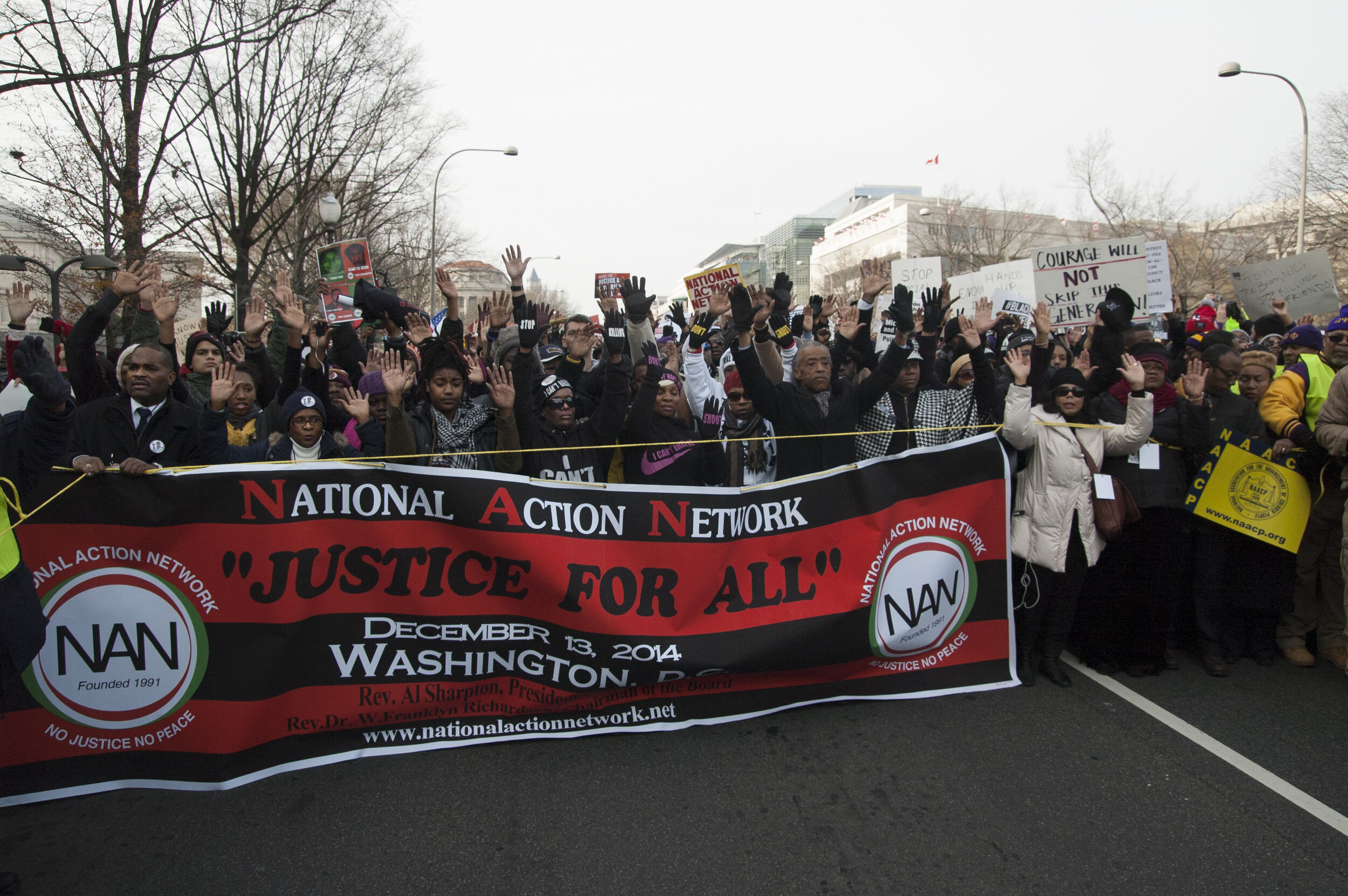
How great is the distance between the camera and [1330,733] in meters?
3.79

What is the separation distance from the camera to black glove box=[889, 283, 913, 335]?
4598 millimetres

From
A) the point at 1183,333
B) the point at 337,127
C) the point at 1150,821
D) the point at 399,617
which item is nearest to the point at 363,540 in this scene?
the point at 399,617

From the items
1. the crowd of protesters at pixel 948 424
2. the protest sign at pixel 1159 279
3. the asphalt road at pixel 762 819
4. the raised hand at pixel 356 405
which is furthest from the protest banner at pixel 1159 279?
the raised hand at pixel 356 405

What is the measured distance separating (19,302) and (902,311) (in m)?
5.54

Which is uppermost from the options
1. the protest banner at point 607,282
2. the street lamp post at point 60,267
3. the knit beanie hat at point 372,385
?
the street lamp post at point 60,267

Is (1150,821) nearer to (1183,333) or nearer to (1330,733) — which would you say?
(1330,733)

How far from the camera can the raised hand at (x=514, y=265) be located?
5770mm

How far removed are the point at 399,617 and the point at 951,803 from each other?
7.99 feet

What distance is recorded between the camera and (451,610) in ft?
10.9

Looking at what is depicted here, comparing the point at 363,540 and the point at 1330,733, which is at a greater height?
the point at 363,540

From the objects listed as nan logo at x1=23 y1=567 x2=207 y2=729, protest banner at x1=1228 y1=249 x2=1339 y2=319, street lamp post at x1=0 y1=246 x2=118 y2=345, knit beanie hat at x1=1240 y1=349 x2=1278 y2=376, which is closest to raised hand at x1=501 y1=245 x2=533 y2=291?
nan logo at x1=23 y1=567 x2=207 y2=729

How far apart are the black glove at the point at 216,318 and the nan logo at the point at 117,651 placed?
143 inches

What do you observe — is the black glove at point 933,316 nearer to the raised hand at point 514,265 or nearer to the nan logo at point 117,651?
the raised hand at point 514,265

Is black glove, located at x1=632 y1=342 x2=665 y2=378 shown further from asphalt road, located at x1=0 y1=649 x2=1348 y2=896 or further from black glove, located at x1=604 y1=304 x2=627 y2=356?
asphalt road, located at x1=0 y1=649 x2=1348 y2=896
